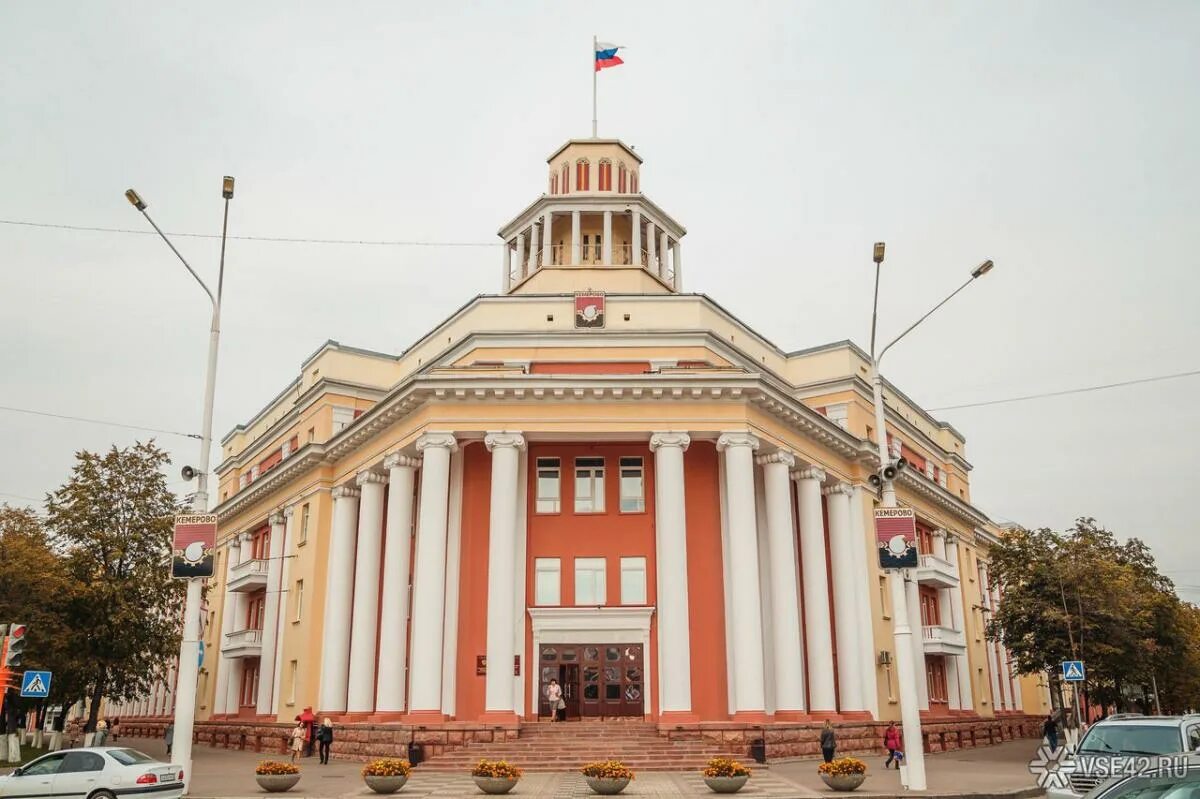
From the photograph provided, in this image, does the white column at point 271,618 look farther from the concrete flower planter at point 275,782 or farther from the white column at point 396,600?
the concrete flower planter at point 275,782

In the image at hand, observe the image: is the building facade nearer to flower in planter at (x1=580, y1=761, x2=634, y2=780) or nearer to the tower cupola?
the tower cupola

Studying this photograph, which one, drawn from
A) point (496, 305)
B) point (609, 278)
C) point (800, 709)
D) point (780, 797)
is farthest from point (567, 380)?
point (780, 797)

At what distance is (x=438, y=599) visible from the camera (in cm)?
3384

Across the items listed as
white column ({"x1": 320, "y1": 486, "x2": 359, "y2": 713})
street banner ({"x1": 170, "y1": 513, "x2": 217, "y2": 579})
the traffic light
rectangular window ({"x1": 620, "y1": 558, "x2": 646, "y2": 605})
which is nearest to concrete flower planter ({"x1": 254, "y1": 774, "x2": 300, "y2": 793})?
street banner ({"x1": 170, "y1": 513, "x2": 217, "y2": 579})

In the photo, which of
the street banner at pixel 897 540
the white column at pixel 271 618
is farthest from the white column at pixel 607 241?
the street banner at pixel 897 540

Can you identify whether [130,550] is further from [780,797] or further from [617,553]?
[780,797]

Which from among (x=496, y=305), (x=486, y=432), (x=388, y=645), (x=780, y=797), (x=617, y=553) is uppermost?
(x=496, y=305)

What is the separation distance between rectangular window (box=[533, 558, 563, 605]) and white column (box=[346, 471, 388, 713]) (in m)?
6.66

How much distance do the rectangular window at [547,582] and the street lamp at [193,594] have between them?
543 inches

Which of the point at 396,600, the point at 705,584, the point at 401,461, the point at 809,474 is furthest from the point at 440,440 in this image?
the point at 809,474

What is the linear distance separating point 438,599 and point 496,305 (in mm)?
12590

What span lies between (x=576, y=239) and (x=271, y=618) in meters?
22.8

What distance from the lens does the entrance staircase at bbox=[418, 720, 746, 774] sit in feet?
99.0

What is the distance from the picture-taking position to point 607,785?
902 inches
